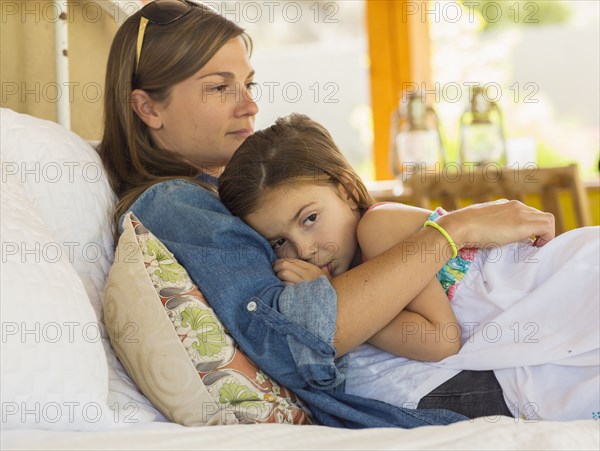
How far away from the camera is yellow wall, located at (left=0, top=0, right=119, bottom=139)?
1.83 m

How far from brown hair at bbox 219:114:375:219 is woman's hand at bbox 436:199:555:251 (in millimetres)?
198

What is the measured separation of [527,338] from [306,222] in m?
0.38

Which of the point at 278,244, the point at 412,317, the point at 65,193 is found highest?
the point at 65,193

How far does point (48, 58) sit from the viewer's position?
1.98 meters

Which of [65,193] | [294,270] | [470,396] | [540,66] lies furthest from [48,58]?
[540,66]

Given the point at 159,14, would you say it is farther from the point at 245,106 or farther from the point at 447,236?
the point at 447,236

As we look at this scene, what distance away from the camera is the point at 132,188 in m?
1.52

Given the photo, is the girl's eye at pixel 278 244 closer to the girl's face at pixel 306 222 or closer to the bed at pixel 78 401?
the girl's face at pixel 306 222

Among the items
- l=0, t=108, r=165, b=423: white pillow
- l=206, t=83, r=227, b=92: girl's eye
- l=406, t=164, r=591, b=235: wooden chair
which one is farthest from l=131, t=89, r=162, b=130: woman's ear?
l=406, t=164, r=591, b=235: wooden chair

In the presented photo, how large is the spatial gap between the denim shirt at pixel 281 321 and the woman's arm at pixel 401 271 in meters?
0.03

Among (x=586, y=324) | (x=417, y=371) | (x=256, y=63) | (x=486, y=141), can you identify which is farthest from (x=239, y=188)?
(x=256, y=63)

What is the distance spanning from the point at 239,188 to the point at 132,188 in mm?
250

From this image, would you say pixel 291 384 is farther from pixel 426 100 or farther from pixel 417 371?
pixel 426 100

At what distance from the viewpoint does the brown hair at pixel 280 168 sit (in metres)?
1.36
